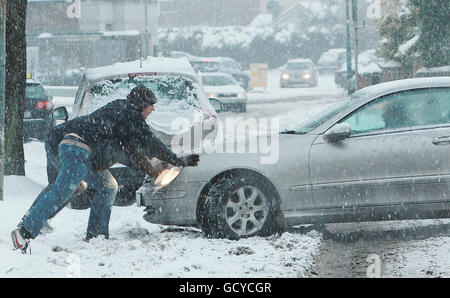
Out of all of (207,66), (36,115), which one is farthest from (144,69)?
(207,66)

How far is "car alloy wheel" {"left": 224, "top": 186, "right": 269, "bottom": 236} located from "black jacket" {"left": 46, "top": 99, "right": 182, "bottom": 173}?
2.61ft

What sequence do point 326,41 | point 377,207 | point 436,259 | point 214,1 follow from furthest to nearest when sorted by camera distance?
point 214,1
point 326,41
point 377,207
point 436,259

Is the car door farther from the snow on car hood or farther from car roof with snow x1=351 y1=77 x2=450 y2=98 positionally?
the snow on car hood

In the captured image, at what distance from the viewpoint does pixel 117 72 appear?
9.36 m

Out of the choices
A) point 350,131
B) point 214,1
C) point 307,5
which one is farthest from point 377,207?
point 214,1

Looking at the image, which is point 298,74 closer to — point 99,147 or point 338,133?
point 338,133

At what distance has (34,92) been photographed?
18.1 m

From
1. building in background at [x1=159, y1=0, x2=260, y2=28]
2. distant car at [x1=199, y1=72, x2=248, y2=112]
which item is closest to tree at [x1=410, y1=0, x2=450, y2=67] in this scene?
distant car at [x1=199, y1=72, x2=248, y2=112]

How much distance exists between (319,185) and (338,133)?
1.63 ft

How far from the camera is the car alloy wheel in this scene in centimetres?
801

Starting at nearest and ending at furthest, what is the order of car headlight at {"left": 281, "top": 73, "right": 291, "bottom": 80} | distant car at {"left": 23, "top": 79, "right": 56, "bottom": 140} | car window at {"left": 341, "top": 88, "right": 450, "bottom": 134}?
car window at {"left": 341, "top": 88, "right": 450, "bottom": 134} < distant car at {"left": 23, "top": 79, "right": 56, "bottom": 140} < car headlight at {"left": 281, "top": 73, "right": 291, "bottom": 80}

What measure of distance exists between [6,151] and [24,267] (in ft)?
18.4

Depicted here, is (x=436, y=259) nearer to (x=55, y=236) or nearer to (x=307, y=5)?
(x=55, y=236)

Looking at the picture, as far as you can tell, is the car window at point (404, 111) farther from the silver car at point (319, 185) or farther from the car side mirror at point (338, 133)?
the car side mirror at point (338, 133)
